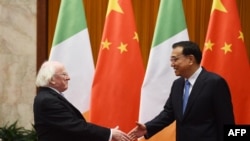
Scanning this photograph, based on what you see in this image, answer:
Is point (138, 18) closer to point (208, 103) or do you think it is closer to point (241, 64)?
point (241, 64)

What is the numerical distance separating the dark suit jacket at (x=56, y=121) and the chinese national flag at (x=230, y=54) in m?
1.40

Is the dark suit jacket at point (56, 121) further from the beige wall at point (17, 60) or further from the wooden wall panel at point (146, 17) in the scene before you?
the beige wall at point (17, 60)

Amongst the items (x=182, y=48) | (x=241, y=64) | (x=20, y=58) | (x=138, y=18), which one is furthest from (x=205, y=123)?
(x=20, y=58)

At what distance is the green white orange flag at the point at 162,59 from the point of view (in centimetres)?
461

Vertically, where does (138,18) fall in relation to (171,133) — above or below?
above

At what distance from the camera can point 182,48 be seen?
12.5 ft

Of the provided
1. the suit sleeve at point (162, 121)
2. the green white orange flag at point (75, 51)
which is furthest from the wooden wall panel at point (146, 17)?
the suit sleeve at point (162, 121)

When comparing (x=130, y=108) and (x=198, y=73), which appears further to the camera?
(x=130, y=108)

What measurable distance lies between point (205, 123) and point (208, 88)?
0.24m

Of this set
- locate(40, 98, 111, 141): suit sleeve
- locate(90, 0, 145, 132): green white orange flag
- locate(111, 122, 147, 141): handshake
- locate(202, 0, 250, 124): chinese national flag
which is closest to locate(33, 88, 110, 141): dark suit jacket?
locate(40, 98, 111, 141): suit sleeve

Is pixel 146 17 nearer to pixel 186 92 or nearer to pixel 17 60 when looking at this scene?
pixel 17 60

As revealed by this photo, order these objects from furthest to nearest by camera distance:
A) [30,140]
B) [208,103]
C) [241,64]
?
1. [30,140]
2. [241,64]
3. [208,103]

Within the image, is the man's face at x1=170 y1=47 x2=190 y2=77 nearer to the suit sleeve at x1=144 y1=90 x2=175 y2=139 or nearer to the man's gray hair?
the suit sleeve at x1=144 y1=90 x2=175 y2=139

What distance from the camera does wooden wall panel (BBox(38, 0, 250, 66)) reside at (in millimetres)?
5102
